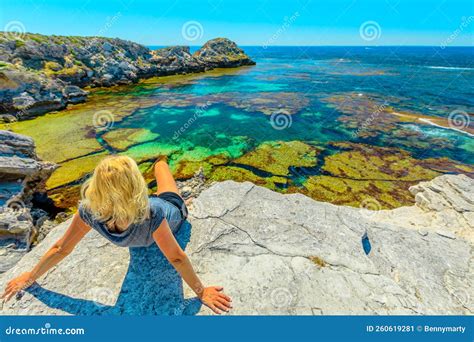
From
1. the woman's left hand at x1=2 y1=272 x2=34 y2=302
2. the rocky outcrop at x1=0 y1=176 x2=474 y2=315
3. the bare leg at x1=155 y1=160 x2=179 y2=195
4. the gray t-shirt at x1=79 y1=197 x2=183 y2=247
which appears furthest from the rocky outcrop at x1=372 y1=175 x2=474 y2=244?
the woman's left hand at x1=2 y1=272 x2=34 y2=302

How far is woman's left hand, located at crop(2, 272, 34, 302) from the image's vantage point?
3.57 metres

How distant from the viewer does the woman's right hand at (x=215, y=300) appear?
138 inches

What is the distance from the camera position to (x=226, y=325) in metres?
3.44

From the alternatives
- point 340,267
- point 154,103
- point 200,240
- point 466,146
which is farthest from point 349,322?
point 154,103

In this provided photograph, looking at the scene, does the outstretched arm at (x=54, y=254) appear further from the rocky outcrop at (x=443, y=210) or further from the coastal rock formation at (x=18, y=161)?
the rocky outcrop at (x=443, y=210)

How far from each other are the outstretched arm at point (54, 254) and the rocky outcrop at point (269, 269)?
16 centimetres

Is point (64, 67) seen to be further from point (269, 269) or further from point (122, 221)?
point (269, 269)

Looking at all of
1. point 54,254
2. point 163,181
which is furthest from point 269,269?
point 54,254

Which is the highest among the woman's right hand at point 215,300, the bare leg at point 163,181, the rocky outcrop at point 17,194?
the bare leg at point 163,181

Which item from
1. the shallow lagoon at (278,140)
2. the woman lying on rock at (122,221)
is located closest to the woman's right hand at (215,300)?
the woman lying on rock at (122,221)

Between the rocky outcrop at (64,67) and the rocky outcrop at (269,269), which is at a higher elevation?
the rocky outcrop at (64,67)

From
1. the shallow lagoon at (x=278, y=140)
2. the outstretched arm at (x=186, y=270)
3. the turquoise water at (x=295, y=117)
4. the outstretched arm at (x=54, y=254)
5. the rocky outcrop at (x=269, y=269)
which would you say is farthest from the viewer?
the turquoise water at (x=295, y=117)

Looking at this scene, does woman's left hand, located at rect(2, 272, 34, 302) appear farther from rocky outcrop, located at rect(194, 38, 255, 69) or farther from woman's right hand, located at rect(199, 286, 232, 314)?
rocky outcrop, located at rect(194, 38, 255, 69)

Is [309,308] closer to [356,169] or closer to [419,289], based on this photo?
[419,289]
